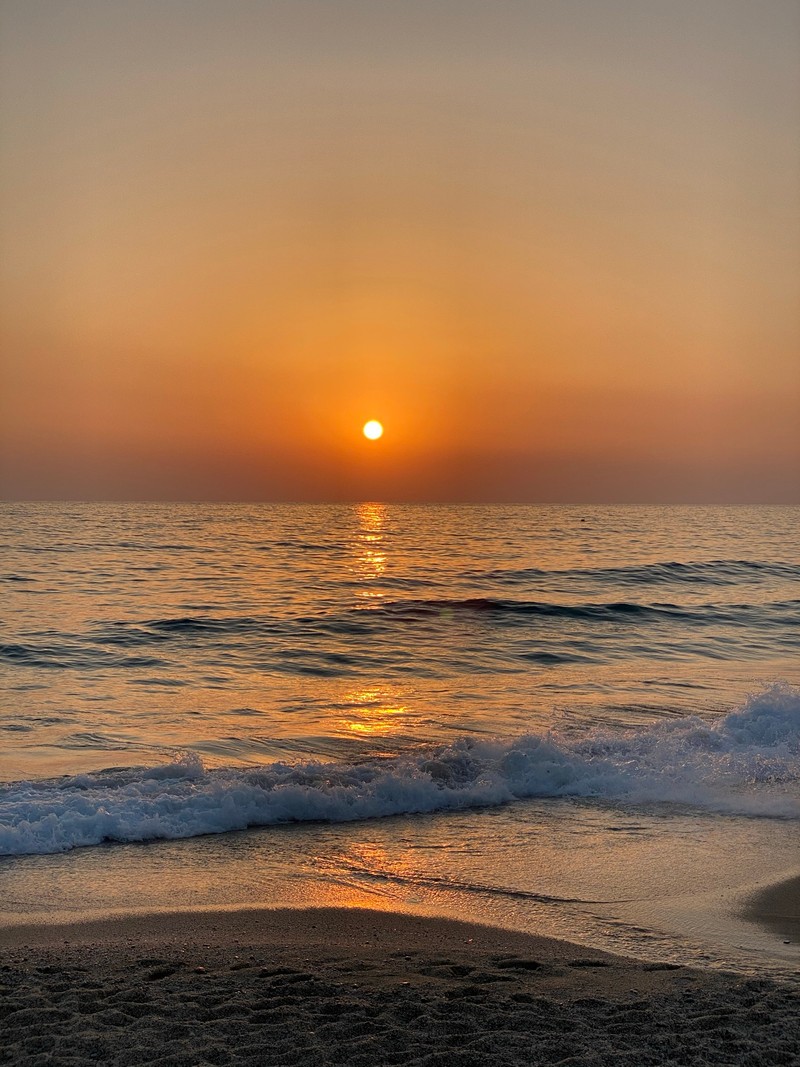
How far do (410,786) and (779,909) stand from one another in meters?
4.50

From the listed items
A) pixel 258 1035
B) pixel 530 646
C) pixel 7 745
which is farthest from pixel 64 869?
pixel 530 646

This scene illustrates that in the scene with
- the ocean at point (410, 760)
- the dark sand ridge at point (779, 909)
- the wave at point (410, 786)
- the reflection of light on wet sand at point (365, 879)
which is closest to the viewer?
the dark sand ridge at point (779, 909)

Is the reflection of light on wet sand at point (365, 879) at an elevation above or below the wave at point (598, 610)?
above

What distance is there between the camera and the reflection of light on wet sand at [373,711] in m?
14.5

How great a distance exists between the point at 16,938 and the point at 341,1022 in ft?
9.61

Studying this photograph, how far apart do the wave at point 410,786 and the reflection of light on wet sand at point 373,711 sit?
158cm

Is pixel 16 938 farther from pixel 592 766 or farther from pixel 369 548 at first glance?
pixel 369 548

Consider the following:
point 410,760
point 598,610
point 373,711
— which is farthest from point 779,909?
point 598,610

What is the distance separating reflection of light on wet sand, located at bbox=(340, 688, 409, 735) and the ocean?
0.08 meters

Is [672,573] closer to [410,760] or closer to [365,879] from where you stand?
[410,760]

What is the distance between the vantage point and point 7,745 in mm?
12984

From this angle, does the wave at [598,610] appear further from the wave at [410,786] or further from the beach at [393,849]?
the wave at [410,786]

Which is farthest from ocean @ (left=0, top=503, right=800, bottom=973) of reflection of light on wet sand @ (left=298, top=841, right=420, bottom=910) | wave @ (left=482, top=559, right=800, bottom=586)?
wave @ (left=482, top=559, right=800, bottom=586)

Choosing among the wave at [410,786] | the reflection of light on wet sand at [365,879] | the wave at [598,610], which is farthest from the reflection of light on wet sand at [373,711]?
the wave at [598,610]
